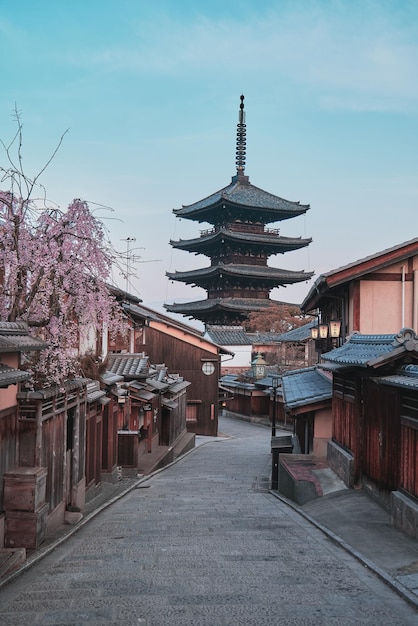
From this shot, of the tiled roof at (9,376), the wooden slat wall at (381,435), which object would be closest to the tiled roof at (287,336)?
the wooden slat wall at (381,435)

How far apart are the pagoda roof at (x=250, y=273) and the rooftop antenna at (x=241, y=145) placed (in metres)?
10.00

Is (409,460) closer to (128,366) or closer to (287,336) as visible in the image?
(128,366)

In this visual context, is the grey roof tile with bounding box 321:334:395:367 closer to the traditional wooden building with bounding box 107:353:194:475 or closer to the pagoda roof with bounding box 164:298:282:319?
the traditional wooden building with bounding box 107:353:194:475

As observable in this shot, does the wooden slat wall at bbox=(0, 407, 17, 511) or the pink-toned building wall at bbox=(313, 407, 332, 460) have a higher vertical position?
the wooden slat wall at bbox=(0, 407, 17, 511)

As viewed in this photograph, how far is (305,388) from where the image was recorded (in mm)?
20359

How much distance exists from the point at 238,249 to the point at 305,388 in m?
36.7

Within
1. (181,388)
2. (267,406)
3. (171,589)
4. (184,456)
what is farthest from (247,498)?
(267,406)

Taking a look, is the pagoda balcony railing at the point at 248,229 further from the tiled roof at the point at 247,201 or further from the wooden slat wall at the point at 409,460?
the wooden slat wall at the point at 409,460

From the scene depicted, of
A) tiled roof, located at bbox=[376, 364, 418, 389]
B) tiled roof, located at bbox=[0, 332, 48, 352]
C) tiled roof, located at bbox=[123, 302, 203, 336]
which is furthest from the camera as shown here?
tiled roof, located at bbox=[123, 302, 203, 336]

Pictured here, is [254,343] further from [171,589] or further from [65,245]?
[171,589]

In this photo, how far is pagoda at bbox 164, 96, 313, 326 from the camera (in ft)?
178

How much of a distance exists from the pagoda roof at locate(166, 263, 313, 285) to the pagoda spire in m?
9.77

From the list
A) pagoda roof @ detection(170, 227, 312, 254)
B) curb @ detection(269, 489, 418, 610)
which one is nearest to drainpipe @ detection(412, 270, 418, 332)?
curb @ detection(269, 489, 418, 610)

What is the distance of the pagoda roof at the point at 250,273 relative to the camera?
175 ft
